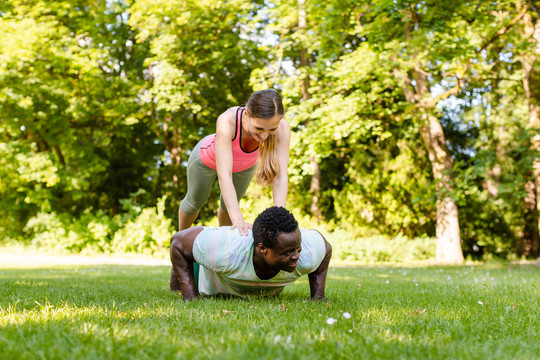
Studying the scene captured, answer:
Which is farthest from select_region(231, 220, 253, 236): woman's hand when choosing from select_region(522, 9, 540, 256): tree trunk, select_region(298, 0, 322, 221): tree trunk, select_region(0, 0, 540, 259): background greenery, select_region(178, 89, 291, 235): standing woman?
select_region(298, 0, 322, 221): tree trunk

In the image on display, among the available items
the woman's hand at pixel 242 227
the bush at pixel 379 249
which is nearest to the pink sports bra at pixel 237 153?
the woman's hand at pixel 242 227

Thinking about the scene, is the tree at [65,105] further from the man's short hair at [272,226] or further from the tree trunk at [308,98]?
the man's short hair at [272,226]

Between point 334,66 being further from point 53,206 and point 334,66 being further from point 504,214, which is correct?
point 53,206

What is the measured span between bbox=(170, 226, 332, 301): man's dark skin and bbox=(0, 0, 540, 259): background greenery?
9.64 metres

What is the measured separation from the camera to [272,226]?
3.36 meters

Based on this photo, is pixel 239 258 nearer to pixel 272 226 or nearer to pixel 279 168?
pixel 272 226

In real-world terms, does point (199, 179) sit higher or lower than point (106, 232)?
higher

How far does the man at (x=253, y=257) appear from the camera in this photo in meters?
3.38

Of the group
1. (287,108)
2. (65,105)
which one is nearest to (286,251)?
(287,108)

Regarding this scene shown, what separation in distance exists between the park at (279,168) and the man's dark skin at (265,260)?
0.02 meters

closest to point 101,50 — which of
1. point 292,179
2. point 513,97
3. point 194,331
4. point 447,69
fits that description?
point 292,179

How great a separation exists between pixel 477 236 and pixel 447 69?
300 inches

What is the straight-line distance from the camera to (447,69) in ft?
46.2

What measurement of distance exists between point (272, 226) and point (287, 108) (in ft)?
42.6
